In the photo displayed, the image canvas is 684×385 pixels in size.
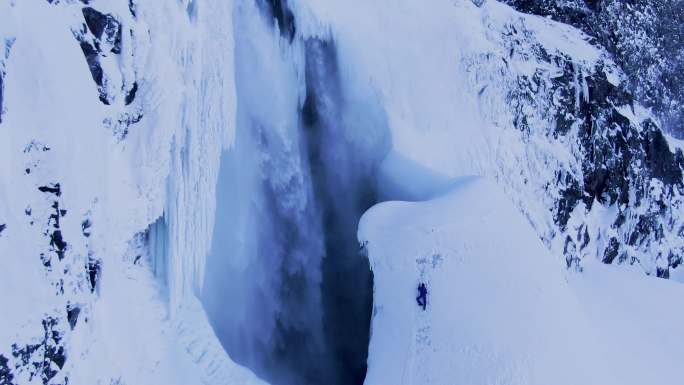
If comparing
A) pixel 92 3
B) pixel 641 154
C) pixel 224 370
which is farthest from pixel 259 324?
pixel 641 154

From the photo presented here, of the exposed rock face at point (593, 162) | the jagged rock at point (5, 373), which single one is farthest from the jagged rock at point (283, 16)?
the jagged rock at point (5, 373)

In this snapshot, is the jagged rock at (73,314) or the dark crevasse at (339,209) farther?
the dark crevasse at (339,209)

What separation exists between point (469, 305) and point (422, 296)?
521 millimetres

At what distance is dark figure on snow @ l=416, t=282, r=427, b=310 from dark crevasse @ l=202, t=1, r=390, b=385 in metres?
2.40

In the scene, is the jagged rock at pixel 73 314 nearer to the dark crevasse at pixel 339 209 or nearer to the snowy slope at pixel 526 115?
the dark crevasse at pixel 339 209

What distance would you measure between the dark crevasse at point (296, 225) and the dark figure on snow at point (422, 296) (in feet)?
7.86

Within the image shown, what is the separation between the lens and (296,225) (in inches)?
314

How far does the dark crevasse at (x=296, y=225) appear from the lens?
277 inches

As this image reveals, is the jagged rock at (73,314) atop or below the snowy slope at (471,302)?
atop

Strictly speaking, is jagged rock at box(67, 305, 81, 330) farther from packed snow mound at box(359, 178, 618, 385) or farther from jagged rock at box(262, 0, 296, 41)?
jagged rock at box(262, 0, 296, 41)

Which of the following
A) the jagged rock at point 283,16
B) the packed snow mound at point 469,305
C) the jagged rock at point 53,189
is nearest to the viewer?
the jagged rock at point 53,189

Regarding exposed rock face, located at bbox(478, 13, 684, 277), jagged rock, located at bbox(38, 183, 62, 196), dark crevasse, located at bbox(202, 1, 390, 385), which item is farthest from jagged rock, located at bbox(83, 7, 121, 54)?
exposed rock face, located at bbox(478, 13, 684, 277)

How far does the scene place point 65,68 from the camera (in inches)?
140

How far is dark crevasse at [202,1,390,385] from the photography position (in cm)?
704
